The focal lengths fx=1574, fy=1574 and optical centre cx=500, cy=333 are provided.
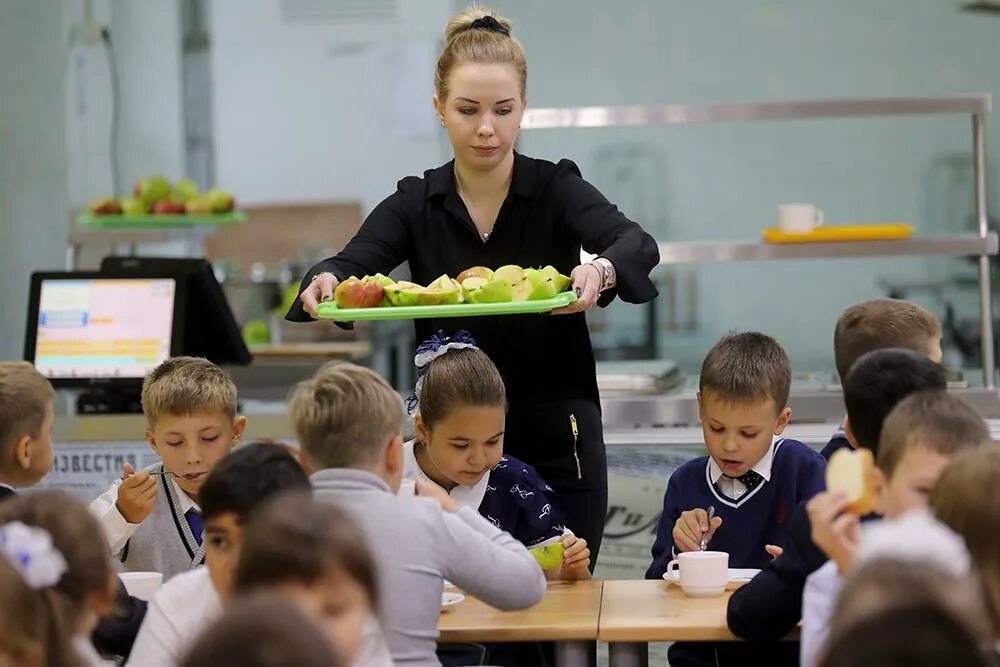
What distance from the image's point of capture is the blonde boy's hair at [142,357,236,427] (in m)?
2.98

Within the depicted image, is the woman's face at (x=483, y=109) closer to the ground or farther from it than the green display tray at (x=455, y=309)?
farther from it

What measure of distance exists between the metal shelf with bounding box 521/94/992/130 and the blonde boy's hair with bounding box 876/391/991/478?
2.07 meters

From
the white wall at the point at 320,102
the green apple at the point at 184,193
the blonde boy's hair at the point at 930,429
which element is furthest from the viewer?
the white wall at the point at 320,102

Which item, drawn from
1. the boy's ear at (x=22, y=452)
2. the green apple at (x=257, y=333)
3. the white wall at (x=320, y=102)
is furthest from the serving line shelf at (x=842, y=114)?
the white wall at (x=320, y=102)

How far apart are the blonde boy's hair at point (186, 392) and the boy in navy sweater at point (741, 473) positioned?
874 millimetres

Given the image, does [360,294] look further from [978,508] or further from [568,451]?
[978,508]

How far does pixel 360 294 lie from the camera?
2688 millimetres

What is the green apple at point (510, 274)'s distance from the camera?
2.69 m

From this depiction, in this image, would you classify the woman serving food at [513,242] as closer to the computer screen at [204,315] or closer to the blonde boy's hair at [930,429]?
the blonde boy's hair at [930,429]

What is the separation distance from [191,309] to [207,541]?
2435mm

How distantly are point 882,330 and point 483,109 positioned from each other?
93 cm

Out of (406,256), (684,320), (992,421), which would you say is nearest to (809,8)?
(684,320)

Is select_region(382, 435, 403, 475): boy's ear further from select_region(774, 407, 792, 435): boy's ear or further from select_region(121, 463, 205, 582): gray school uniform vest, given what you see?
select_region(774, 407, 792, 435): boy's ear

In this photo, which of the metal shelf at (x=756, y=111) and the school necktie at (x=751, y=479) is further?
the metal shelf at (x=756, y=111)
